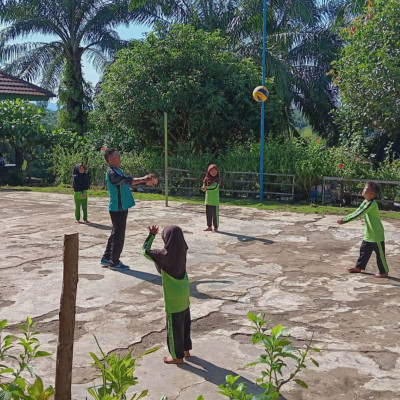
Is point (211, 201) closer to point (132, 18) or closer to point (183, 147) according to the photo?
point (183, 147)

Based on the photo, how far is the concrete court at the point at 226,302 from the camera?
4.20 meters

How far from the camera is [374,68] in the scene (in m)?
14.5

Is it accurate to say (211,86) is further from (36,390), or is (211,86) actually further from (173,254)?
(36,390)

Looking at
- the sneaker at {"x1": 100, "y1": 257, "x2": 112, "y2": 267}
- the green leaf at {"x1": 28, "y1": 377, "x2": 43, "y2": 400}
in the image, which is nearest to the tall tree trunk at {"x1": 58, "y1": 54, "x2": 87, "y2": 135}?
the sneaker at {"x1": 100, "y1": 257, "x2": 112, "y2": 267}

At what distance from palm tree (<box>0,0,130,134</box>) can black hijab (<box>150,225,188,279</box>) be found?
63.2 ft

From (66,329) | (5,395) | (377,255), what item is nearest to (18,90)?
(377,255)

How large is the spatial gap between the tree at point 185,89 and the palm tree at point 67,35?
577 centimetres

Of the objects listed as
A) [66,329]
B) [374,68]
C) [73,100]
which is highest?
[73,100]

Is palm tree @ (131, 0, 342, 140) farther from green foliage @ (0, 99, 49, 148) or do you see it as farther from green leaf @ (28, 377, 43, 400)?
green leaf @ (28, 377, 43, 400)

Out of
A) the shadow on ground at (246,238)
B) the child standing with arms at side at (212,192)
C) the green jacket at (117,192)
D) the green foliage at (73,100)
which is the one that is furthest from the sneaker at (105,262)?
the green foliage at (73,100)

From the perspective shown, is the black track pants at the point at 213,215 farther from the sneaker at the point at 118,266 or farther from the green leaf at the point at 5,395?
the green leaf at the point at 5,395

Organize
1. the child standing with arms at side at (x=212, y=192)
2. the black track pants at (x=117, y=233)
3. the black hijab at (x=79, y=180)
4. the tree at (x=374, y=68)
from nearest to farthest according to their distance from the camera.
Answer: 1. the black track pants at (x=117, y=233)
2. the child standing with arms at side at (x=212, y=192)
3. the black hijab at (x=79, y=180)
4. the tree at (x=374, y=68)

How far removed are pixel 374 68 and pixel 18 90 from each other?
536 inches

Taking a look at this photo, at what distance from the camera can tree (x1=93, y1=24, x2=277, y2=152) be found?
16.5 meters
